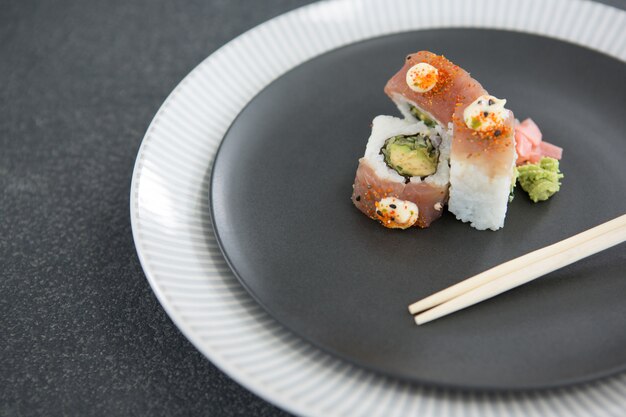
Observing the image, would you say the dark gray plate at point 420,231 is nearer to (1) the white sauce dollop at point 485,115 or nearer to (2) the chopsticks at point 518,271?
(2) the chopsticks at point 518,271

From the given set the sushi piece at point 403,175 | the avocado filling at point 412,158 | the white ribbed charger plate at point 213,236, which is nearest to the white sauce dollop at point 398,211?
the sushi piece at point 403,175

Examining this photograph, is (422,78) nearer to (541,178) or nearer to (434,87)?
(434,87)

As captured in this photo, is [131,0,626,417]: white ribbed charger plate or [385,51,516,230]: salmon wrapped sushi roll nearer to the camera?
[131,0,626,417]: white ribbed charger plate

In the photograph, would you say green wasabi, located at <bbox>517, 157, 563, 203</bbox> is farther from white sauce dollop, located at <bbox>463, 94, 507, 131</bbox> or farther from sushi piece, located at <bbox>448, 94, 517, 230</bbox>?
white sauce dollop, located at <bbox>463, 94, 507, 131</bbox>

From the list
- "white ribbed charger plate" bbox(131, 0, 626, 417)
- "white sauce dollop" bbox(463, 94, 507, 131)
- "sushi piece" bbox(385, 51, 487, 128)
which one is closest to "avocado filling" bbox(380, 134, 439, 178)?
"sushi piece" bbox(385, 51, 487, 128)

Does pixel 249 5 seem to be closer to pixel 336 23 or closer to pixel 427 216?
pixel 336 23

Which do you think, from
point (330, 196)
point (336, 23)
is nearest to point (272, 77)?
point (336, 23)
